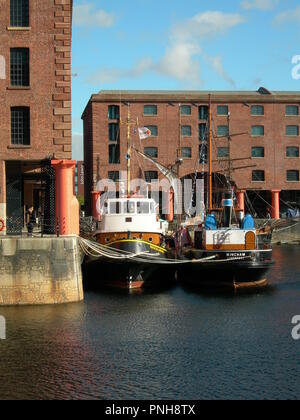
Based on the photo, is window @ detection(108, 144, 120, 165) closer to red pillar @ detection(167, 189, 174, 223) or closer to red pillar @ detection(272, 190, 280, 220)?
red pillar @ detection(167, 189, 174, 223)

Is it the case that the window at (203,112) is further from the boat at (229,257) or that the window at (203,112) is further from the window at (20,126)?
the window at (20,126)

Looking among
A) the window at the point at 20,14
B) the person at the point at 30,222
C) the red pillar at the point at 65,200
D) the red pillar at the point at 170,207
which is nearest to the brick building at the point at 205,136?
the red pillar at the point at 170,207

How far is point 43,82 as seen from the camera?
3167cm

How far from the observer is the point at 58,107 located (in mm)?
31516

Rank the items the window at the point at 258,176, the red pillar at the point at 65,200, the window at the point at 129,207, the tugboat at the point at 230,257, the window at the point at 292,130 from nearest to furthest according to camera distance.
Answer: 1. the red pillar at the point at 65,200
2. the tugboat at the point at 230,257
3. the window at the point at 129,207
4. the window at the point at 258,176
5. the window at the point at 292,130

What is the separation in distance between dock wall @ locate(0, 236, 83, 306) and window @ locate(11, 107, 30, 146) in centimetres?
710

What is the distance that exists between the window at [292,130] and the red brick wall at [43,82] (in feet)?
174

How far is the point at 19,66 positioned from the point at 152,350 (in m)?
17.5

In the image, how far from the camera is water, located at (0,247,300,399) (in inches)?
661

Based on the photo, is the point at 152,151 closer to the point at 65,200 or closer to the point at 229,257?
the point at 229,257

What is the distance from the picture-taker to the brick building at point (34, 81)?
3142 cm

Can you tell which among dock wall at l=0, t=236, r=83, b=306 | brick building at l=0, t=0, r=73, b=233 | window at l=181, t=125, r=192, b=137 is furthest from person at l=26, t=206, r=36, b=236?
window at l=181, t=125, r=192, b=137
